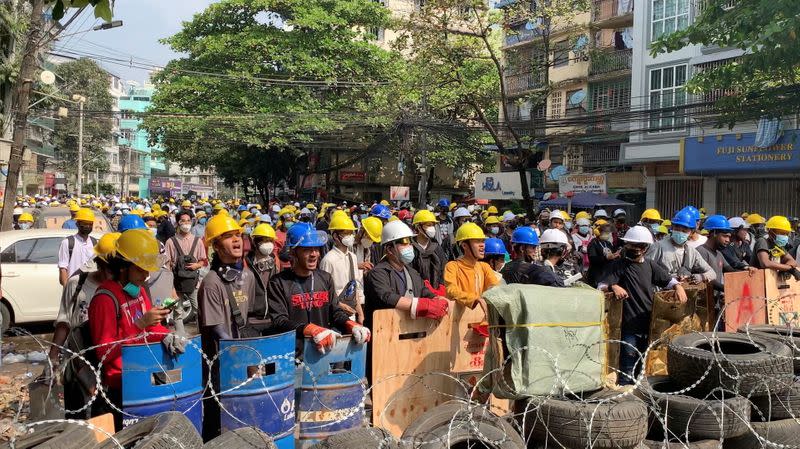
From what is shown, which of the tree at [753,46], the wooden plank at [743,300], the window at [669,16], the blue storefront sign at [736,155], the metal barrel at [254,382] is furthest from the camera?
the window at [669,16]

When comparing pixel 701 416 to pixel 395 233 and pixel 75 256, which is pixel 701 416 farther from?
pixel 75 256

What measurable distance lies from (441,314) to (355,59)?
94.9 ft

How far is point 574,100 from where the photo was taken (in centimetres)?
3098

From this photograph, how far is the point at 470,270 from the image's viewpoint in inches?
220

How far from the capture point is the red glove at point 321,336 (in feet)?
14.4

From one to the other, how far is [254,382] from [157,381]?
563 mm

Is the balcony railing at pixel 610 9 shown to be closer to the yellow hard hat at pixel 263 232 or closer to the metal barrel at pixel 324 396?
the yellow hard hat at pixel 263 232

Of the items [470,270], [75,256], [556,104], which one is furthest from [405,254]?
[556,104]

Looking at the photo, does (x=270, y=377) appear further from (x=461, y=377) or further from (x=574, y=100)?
(x=574, y=100)

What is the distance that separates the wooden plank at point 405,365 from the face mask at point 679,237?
3.36 meters

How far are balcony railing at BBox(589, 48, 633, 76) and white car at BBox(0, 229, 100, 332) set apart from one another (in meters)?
24.0

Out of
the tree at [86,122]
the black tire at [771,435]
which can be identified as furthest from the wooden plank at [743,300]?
the tree at [86,122]

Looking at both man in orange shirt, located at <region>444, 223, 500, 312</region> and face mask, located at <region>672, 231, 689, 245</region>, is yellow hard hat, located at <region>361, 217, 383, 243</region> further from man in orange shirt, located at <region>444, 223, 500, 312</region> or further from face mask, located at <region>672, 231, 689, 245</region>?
face mask, located at <region>672, 231, 689, 245</region>

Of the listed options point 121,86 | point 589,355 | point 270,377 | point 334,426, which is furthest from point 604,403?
point 121,86
